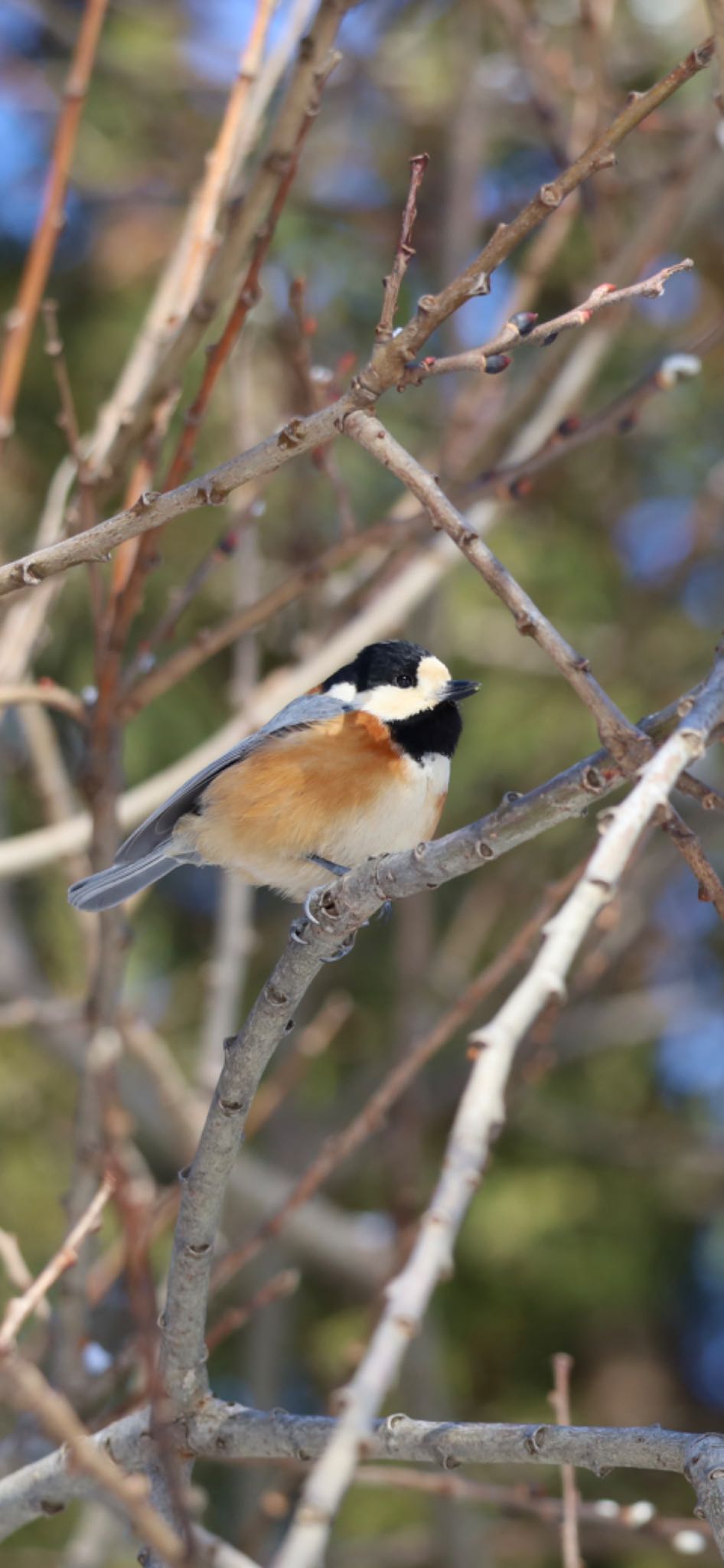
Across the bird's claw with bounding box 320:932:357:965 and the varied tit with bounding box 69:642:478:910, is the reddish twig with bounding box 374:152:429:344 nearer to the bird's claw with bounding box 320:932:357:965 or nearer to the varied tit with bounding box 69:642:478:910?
the bird's claw with bounding box 320:932:357:965

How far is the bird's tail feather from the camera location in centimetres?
312

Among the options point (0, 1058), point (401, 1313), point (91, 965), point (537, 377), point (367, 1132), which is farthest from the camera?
point (0, 1058)

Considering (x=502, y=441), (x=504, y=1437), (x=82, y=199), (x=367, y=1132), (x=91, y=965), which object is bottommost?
(x=504, y=1437)

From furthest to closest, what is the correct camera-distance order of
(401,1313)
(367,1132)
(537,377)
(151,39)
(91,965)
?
(151,39) < (537,377) < (91,965) < (367,1132) < (401,1313)

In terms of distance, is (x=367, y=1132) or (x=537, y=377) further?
(x=537, y=377)

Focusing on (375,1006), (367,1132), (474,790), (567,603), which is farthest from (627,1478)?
(367,1132)

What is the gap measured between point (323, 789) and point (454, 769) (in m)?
3.31

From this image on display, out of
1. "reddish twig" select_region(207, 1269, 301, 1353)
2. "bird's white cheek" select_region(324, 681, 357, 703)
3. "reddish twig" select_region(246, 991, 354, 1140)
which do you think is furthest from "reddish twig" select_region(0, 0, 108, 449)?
"reddish twig" select_region(207, 1269, 301, 1353)

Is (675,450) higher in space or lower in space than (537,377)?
higher

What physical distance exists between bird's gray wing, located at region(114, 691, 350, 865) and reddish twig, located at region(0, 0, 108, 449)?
2.58 ft

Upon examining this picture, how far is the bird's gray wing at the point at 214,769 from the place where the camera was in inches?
124

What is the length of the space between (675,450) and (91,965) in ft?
15.1

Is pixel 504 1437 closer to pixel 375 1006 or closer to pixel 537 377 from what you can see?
pixel 537 377

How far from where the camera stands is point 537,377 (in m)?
3.86
